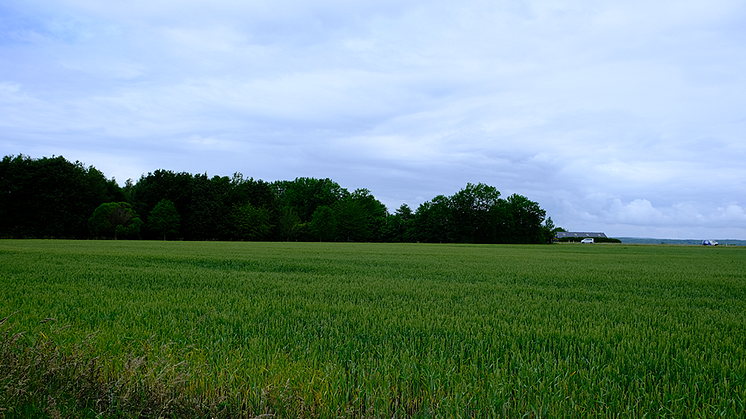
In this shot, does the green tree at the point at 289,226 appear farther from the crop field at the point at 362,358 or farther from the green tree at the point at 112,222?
the crop field at the point at 362,358

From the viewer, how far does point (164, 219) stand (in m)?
64.8

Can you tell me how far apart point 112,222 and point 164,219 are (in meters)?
7.67

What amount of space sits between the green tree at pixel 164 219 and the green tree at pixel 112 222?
3.35m

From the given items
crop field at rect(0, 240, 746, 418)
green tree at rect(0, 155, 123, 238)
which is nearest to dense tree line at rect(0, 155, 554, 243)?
green tree at rect(0, 155, 123, 238)

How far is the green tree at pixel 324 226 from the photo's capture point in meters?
83.2

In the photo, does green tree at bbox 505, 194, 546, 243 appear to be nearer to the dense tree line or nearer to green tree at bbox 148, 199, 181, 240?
the dense tree line

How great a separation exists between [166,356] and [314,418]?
1.42 meters

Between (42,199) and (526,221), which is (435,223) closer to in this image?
(526,221)

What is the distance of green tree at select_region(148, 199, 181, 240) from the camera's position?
64.1 m

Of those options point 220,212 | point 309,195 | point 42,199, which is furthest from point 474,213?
point 42,199

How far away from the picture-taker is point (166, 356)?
9.95ft

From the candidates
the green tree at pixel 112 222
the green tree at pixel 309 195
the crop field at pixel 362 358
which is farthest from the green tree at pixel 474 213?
the crop field at pixel 362 358

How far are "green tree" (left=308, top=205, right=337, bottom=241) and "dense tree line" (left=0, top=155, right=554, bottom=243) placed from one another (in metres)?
0.21

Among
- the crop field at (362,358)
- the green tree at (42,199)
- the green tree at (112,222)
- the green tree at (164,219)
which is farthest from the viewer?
the green tree at (164,219)
